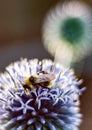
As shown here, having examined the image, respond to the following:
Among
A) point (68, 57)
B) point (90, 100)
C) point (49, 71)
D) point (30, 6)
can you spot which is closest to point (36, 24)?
point (30, 6)

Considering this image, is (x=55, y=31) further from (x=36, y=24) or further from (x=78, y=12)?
(x=36, y=24)

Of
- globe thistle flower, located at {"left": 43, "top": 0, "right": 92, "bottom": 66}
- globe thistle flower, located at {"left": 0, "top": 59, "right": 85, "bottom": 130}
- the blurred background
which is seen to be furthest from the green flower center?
the blurred background

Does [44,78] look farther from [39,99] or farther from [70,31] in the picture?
[70,31]

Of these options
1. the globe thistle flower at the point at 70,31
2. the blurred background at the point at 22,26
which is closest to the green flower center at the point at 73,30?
the globe thistle flower at the point at 70,31

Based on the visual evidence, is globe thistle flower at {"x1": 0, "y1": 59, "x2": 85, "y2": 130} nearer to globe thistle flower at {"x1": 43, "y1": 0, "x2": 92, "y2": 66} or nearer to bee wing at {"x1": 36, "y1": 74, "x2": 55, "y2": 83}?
bee wing at {"x1": 36, "y1": 74, "x2": 55, "y2": 83}

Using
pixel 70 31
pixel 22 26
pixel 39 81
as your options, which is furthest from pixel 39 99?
pixel 22 26

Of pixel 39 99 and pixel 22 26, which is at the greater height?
pixel 22 26

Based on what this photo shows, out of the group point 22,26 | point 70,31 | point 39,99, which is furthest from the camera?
point 22,26
